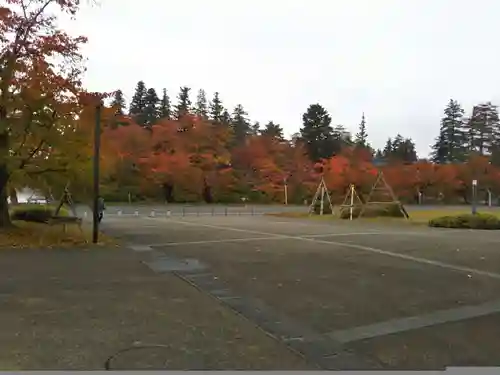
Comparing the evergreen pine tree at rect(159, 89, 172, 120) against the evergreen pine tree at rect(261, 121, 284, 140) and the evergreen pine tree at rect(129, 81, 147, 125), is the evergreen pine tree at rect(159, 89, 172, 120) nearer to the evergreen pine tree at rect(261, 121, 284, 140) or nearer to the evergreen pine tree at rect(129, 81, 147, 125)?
the evergreen pine tree at rect(129, 81, 147, 125)

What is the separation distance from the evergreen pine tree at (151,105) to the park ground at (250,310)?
63.3 meters

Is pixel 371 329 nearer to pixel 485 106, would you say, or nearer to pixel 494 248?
pixel 494 248

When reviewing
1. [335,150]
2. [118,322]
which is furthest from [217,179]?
[118,322]

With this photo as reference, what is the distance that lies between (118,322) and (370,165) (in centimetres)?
4742

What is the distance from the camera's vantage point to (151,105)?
248 feet

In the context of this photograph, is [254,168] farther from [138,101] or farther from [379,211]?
[138,101]

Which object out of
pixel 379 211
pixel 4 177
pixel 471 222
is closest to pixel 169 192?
pixel 379 211

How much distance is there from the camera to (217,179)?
A: 53875 mm

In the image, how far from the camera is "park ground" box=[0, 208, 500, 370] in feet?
14.5

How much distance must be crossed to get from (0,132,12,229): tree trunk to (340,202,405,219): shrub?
19.6 m

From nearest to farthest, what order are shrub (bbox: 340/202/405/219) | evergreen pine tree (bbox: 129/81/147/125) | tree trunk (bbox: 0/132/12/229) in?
tree trunk (bbox: 0/132/12/229), shrub (bbox: 340/202/405/219), evergreen pine tree (bbox: 129/81/147/125)

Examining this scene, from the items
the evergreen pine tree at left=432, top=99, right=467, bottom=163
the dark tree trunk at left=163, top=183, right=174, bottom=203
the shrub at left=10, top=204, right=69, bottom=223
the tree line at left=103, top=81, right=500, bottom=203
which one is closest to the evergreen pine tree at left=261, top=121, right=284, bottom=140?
the tree line at left=103, top=81, right=500, bottom=203

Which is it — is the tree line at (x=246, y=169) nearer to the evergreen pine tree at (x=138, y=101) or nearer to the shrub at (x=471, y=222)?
the evergreen pine tree at (x=138, y=101)

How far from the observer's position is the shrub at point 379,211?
30.8 metres
